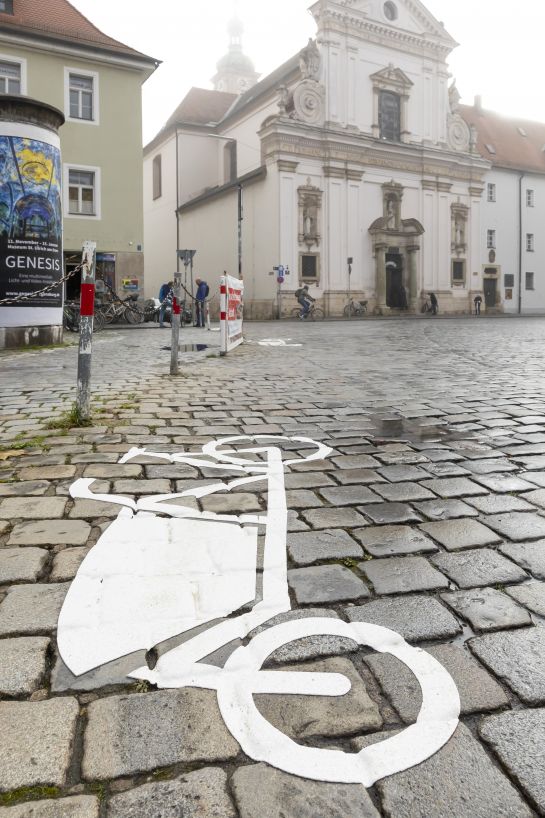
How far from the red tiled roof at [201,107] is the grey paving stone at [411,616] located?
54601 millimetres

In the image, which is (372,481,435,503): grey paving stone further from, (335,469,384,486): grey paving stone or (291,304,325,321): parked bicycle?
(291,304,325,321): parked bicycle

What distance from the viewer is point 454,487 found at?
427 centimetres

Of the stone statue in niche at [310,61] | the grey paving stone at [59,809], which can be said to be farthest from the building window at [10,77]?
the grey paving stone at [59,809]

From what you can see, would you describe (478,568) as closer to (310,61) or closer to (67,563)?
(67,563)

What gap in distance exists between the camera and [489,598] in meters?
2.66

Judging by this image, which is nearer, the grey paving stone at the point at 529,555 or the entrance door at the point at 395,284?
the grey paving stone at the point at 529,555

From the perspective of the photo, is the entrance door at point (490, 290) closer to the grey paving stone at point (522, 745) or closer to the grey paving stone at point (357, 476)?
the grey paving stone at point (357, 476)

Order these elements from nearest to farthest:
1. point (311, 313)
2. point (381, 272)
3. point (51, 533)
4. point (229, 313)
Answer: point (51, 533), point (229, 313), point (311, 313), point (381, 272)

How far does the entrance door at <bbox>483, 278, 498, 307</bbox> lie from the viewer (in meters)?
52.5

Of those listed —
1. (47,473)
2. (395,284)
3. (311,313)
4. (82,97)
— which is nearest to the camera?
(47,473)

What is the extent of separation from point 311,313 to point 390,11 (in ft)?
67.6

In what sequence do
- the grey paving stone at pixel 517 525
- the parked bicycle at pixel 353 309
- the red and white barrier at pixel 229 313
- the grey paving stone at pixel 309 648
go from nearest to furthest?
1. the grey paving stone at pixel 309 648
2. the grey paving stone at pixel 517 525
3. the red and white barrier at pixel 229 313
4. the parked bicycle at pixel 353 309

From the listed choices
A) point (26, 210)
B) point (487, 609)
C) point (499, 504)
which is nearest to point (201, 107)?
point (26, 210)

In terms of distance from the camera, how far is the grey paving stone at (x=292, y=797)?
5.12 feet
